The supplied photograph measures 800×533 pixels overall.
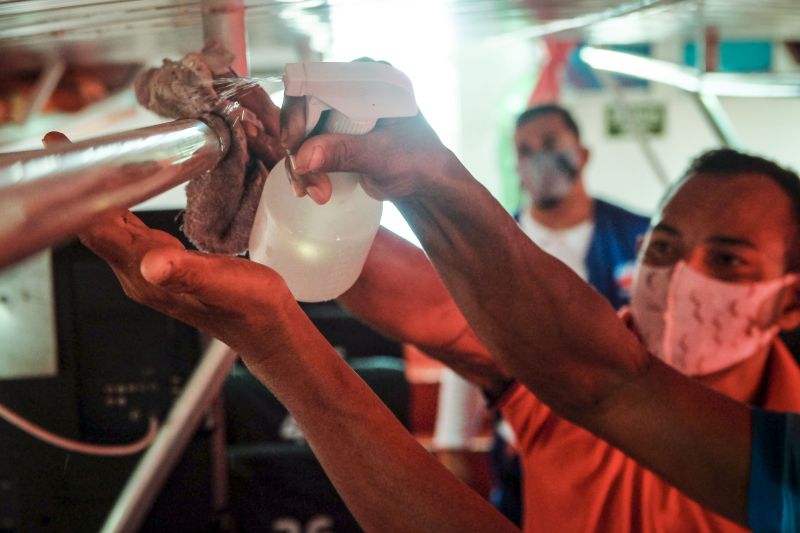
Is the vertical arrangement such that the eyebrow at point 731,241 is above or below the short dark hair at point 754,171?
below

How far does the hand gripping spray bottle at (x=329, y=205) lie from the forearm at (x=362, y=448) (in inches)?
2.6

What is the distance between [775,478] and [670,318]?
0.44 metres

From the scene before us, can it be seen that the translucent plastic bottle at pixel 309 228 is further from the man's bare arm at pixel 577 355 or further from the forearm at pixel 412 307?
the forearm at pixel 412 307

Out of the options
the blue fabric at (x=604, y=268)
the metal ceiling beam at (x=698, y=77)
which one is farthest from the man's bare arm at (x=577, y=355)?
the blue fabric at (x=604, y=268)

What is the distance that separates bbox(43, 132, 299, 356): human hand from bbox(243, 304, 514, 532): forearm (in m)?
0.04

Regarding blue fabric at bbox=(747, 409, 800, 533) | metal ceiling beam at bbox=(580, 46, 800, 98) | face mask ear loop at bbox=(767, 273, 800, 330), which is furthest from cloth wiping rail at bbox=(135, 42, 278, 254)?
metal ceiling beam at bbox=(580, 46, 800, 98)

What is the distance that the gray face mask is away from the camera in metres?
2.66

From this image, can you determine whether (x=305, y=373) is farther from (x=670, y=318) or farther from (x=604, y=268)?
(x=604, y=268)

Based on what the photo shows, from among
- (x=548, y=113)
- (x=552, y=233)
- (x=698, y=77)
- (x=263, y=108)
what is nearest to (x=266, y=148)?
(x=263, y=108)

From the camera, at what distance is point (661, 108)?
527 cm

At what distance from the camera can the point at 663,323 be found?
50.3 inches

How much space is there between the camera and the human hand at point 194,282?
469 millimetres

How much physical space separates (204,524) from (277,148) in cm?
99

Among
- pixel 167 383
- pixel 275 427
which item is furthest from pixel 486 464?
pixel 167 383
